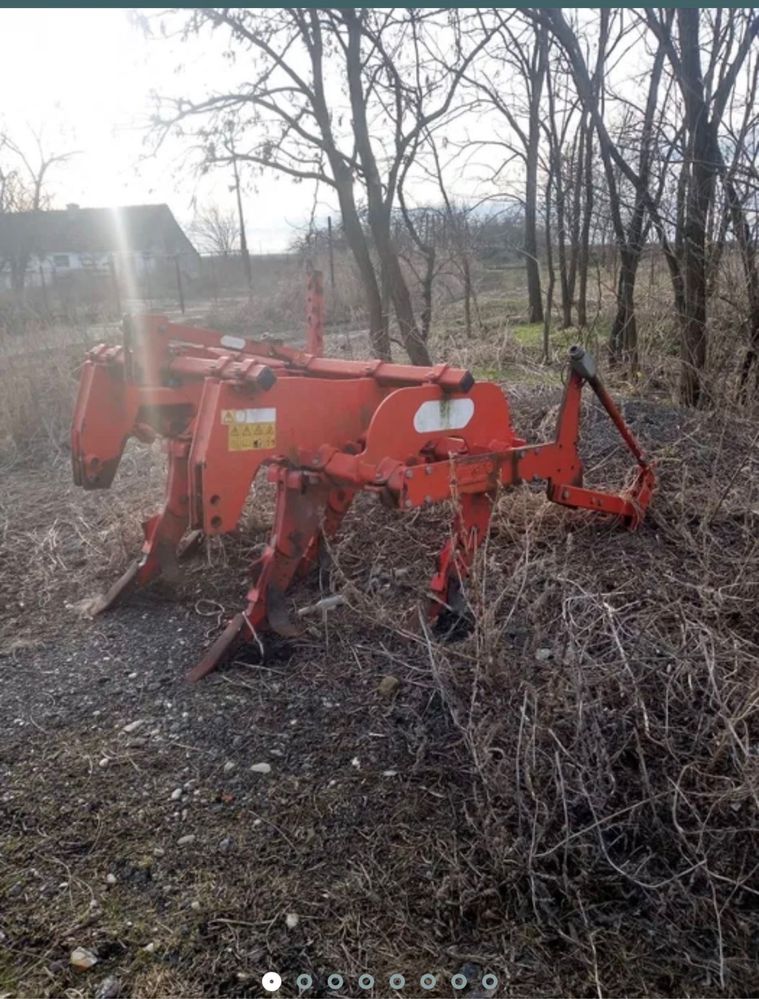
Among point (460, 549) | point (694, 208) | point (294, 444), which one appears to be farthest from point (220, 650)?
point (694, 208)

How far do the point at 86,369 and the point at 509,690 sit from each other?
8.33 feet

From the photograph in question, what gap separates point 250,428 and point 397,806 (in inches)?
57.8

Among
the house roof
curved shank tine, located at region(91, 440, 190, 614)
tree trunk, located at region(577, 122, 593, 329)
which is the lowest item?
curved shank tine, located at region(91, 440, 190, 614)

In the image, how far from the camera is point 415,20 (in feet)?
31.1

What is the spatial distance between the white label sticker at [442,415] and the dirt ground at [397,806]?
0.81 metres

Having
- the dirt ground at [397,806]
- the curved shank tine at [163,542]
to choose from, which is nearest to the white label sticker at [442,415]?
the dirt ground at [397,806]

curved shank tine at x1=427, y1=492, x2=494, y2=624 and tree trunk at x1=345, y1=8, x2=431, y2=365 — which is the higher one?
tree trunk at x1=345, y1=8, x2=431, y2=365

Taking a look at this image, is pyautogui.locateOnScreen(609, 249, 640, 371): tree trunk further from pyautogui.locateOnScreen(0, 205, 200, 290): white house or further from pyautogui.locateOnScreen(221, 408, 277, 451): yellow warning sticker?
pyautogui.locateOnScreen(0, 205, 200, 290): white house

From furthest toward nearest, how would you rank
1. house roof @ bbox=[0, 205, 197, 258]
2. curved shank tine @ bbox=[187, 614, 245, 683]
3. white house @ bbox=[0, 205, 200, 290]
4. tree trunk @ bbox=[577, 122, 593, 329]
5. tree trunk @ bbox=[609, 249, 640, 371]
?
1. house roof @ bbox=[0, 205, 197, 258]
2. white house @ bbox=[0, 205, 200, 290]
3. tree trunk @ bbox=[577, 122, 593, 329]
4. tree trunk @ bbox=[609, 249, 640, 371]
5. curved shank tine @ bbox=[187, 614, 245, 683]

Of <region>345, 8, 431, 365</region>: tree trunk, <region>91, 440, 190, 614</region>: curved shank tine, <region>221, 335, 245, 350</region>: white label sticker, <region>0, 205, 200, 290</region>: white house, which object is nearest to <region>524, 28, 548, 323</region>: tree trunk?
<region>345, 8, 431, 365</region>: tree trunk

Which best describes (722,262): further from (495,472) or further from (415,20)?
(415,20)

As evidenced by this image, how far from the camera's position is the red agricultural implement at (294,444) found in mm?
3180

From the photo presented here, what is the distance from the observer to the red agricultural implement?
3180 millimetres

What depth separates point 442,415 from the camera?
3539mm
